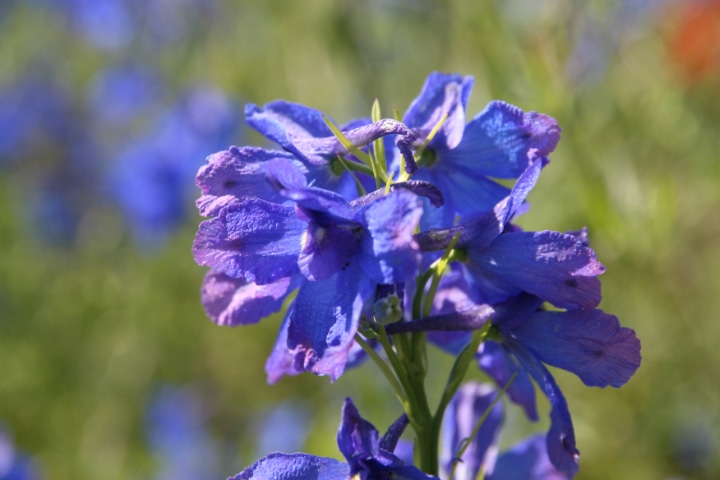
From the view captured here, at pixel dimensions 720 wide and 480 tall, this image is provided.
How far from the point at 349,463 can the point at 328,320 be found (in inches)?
5.9

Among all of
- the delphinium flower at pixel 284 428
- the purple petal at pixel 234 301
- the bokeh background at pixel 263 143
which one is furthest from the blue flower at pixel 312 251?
the delphinium flower at pixel 284 428

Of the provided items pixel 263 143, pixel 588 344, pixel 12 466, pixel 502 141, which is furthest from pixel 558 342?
pixel 263 143

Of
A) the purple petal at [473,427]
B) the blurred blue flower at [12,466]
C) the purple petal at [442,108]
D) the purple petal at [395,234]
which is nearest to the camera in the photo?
the purple petal at [395,234]

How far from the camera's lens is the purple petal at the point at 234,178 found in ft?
3.21

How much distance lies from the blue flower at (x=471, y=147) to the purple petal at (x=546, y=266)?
113mm

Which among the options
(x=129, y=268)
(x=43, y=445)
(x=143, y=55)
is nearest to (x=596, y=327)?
(x=43, y=445)

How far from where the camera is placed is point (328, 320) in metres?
0.92

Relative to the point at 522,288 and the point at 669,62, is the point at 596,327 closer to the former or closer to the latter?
the point at 522,288

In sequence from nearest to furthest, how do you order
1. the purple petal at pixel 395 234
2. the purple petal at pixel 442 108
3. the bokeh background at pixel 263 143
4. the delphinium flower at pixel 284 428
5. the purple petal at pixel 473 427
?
the purple petal at pixel 395 234, the purple petal at pixel 442 108, the purple petal at pixel 473 427, the bokeh background at pixel 263 143, the delphinium flower at pixel 284 428

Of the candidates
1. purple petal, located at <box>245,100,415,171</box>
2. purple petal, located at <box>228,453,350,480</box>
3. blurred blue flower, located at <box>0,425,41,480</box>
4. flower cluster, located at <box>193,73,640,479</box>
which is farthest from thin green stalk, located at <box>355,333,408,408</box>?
blurred blue flower, located at <box>0,425,41,480</box>

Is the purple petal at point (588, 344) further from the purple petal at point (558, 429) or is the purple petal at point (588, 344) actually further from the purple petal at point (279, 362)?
the purple petal at point (279, 362)

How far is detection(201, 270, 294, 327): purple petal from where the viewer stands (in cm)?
106

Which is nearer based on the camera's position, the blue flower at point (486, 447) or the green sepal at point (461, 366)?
the green sepal at point (461, 366)

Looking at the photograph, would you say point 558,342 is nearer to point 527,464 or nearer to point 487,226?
point 487,226
